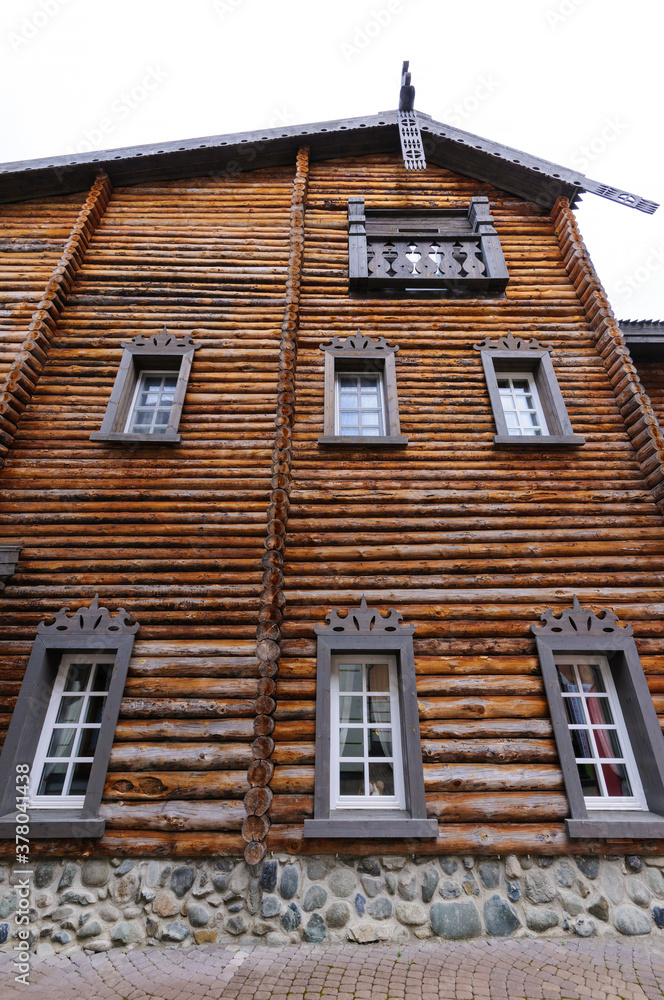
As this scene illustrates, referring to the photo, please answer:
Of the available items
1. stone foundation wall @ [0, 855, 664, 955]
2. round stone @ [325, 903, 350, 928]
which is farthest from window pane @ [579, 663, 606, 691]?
round stone @ [325, 903, 350, 928]

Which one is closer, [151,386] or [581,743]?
[581,743]

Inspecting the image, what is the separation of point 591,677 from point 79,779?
557 cm

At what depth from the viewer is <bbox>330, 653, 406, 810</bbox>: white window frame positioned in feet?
15.9

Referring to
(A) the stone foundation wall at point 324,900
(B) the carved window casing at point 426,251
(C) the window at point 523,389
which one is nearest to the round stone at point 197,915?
(A) the stone foundation wall at point 324,900

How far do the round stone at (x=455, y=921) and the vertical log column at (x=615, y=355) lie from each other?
16.3 ft

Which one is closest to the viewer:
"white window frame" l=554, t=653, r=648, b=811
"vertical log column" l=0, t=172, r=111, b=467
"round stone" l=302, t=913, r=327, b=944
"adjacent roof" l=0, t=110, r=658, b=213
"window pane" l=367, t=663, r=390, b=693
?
"round stone" l=302, t=913, r=327, b=944

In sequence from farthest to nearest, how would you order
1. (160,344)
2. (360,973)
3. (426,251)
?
(426,251) → (160,344) → (360,973)

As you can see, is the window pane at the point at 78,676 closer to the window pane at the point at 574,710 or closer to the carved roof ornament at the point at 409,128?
the window pane at the point at 574,710

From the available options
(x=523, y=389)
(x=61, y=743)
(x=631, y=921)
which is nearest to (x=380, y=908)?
(x=631, y=921)

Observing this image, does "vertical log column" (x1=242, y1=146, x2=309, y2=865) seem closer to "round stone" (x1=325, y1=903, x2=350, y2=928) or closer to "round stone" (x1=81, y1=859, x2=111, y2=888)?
"round stone" (x1=325, y1=903, x2=350, y2=928)

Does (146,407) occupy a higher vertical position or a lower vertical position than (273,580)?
higher

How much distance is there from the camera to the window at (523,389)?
6.86 m

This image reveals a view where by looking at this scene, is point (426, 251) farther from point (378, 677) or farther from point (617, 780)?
point (617, 780)

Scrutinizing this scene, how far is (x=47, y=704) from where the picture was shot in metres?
5.27
